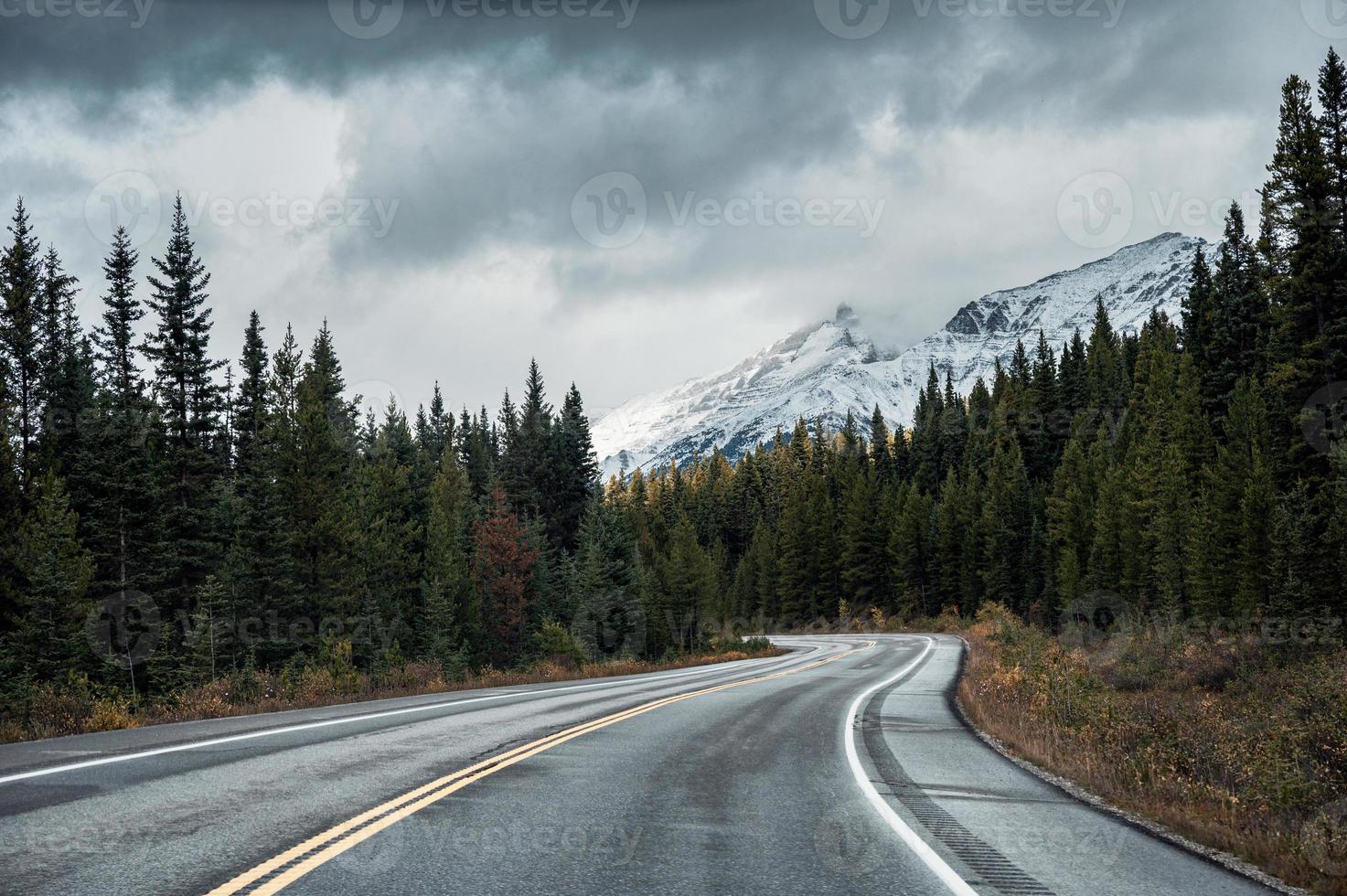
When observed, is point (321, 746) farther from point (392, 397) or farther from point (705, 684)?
point (392, 397)

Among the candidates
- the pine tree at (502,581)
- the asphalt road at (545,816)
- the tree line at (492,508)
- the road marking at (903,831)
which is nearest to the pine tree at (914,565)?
the tree line at (492,508)

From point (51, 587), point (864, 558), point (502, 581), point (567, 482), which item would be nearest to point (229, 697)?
point (51, 587)

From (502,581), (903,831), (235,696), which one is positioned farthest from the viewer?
(502,581)

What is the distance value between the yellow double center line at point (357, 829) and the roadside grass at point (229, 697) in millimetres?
6717

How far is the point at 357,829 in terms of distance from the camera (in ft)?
18.8

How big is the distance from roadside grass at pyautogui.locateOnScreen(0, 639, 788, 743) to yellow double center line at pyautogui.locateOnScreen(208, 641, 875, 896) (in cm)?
672

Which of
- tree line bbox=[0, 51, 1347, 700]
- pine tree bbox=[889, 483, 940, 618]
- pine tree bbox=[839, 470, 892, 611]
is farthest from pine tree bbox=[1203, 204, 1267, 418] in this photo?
pine tree bbox=[839, 470, 892, 611]

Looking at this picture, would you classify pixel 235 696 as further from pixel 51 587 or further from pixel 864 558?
pixel 864 558

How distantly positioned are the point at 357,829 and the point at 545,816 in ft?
4.57

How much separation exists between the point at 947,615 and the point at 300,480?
55589 millimetres

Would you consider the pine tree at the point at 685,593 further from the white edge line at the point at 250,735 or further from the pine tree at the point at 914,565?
the white edge line at the point at 250,735

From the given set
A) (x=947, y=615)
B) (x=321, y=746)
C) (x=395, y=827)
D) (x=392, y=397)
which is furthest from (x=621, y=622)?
(x=395, y=827)

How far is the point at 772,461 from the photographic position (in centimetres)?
12438

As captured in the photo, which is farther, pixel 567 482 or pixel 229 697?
pixel 567 482
